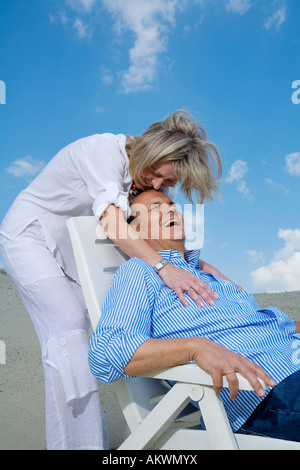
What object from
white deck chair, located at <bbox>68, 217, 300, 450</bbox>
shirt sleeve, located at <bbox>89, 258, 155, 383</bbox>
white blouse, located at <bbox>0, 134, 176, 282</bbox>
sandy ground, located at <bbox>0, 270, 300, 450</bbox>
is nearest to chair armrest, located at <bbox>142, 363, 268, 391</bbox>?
white deck chair, located at <bbox>68, 217, 300, 450</bbox>

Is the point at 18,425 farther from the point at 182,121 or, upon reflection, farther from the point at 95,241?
the point at 182,121

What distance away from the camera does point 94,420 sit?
2.58 metres

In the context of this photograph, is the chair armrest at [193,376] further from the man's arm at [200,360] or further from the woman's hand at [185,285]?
the woman's hand at [185,285]

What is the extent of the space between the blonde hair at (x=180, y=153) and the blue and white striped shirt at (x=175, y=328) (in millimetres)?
612

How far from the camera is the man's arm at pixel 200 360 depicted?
1795 mm

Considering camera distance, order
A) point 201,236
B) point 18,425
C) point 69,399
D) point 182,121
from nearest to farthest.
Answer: point 69,399 → point 182,121 → point 201,236 → point 18,425

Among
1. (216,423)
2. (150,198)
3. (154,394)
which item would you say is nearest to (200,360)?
(216,423)

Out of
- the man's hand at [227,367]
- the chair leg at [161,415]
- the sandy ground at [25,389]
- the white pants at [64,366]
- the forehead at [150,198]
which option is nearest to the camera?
the man's hand at [227,367]

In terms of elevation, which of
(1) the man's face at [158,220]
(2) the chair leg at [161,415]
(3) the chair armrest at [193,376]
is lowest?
(2) the chair leg at [161,415]

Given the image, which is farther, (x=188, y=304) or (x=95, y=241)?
(x=95, y=241)

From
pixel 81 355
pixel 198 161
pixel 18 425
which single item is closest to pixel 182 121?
pixel 198 161

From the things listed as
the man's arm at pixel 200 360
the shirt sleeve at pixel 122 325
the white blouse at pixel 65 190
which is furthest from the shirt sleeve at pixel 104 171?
the man's arm at pixel 200 360

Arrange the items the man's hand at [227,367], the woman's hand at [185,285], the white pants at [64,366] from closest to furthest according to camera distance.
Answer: the man's hand at [227,367], the woman's hand at [185,285], the white pants at [64,366]

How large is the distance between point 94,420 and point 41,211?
4.13ft
